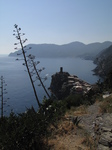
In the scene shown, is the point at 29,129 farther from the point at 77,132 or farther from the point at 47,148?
the point at 77,132

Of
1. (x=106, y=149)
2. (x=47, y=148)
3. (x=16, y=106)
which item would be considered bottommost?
(x=16, y=106)

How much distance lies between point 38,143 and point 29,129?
679 mm

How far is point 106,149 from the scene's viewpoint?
4.25 m

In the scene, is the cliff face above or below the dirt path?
below

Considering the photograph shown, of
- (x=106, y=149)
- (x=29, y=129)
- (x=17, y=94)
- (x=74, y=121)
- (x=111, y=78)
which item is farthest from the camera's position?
(x=17, y=94)

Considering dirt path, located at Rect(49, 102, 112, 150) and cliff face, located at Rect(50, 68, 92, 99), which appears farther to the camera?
cliff face, located at Rect(50, 68, 92, 99)

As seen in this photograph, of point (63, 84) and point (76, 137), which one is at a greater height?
point (76, 137)

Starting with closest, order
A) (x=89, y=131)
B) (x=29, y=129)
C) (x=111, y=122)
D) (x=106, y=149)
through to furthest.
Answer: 1. (x=106, y=149)
2. (x=29, y=129)
3. (x=111, y=122)
4. (x=89, y=131)

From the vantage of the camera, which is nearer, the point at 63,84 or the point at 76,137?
the point at 76,137

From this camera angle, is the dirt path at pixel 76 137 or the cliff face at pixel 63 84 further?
the cliff face at pixel 63 84

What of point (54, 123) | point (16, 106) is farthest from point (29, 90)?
point (54, 123)

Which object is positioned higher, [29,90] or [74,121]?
[74,121]

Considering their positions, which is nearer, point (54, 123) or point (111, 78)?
point (54, 123)

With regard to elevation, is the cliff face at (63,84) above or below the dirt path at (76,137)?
below
